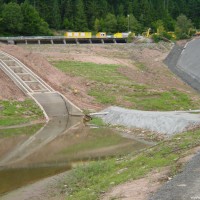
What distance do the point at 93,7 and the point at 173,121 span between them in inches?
3706

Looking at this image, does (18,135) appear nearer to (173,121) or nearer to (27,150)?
(27,150)

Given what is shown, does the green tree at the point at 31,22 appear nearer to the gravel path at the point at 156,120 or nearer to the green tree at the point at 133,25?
the green tree at the point at 133,25

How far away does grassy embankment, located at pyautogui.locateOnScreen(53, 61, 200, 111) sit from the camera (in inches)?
1801

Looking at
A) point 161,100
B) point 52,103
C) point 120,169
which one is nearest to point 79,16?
point 161,100

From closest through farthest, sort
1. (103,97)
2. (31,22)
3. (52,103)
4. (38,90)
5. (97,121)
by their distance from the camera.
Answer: (97,121), (52,103), (103,97), (38,90), (31,22)

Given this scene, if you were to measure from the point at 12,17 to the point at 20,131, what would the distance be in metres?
69.3

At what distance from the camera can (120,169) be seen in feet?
71.5

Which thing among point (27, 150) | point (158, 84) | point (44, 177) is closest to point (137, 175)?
point (44, 177)

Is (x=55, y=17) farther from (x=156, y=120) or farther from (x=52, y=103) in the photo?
(x=156, y=120)

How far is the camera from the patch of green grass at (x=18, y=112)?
3911 centimetres

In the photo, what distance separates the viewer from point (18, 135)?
34719 millimetres

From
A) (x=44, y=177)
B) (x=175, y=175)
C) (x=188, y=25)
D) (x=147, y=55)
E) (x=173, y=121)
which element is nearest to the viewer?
(x=175, y=175)

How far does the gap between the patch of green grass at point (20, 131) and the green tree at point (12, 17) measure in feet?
221

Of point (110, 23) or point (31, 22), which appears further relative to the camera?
point (110, 23)
